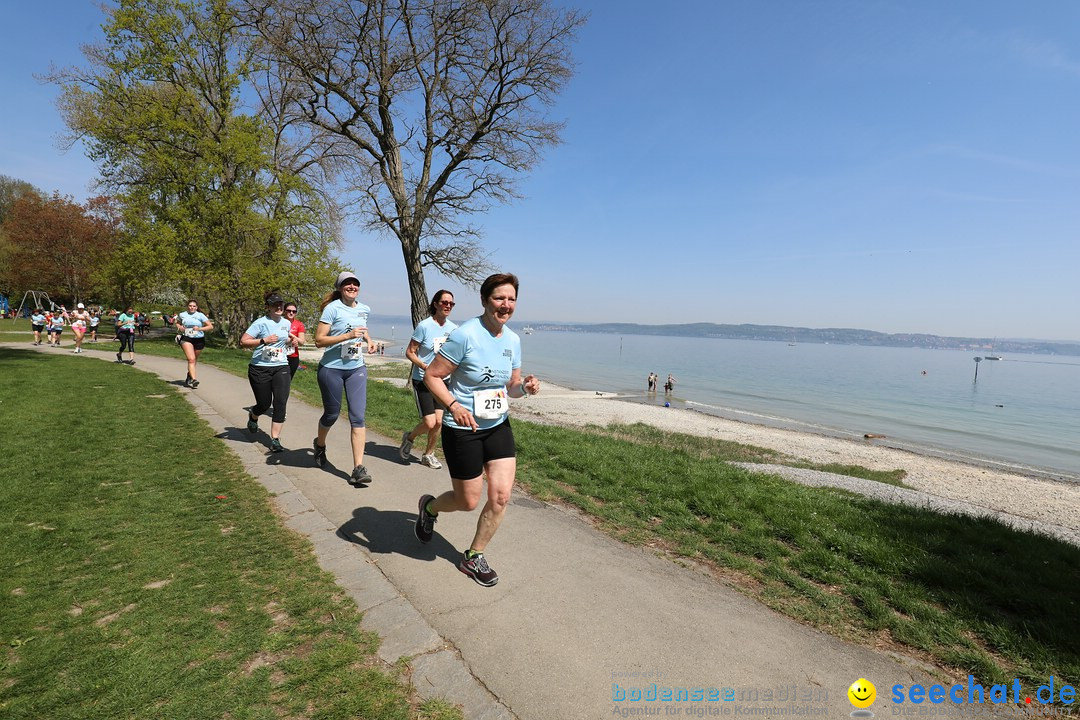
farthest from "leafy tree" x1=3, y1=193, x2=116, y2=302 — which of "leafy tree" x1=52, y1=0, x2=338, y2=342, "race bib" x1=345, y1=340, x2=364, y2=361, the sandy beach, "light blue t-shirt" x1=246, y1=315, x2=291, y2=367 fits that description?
"race bib" x1=345, y1=340, x2=364, y2=361

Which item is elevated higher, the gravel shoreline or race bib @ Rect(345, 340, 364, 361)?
race bib @ Rect(345, 340, 364, 361)

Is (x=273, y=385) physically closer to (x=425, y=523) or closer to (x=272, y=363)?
(x=272, y=363)

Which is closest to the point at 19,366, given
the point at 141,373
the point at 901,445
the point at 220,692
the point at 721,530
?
the point at 141,373

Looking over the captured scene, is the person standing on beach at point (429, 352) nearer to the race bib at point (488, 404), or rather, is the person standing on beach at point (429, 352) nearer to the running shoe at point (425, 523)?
the running shoe at point (425, 523)

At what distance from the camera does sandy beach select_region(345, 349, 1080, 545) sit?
32.9ft

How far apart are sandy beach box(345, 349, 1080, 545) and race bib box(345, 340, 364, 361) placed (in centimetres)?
852

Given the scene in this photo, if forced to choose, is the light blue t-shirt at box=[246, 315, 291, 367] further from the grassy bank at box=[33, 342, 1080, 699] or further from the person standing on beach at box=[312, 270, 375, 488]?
the grassy bank at box=[33, 342, 1080, 699]

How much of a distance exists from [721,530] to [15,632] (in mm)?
5157

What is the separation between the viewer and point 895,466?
55.6ft

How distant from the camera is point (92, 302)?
5234 centimetres

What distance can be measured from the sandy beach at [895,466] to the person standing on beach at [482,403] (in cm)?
734

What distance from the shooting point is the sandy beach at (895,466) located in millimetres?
10016

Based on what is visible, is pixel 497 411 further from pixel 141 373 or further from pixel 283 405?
pixel 141 373

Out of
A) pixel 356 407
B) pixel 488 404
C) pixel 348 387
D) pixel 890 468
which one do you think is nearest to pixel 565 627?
pixel 488 404
